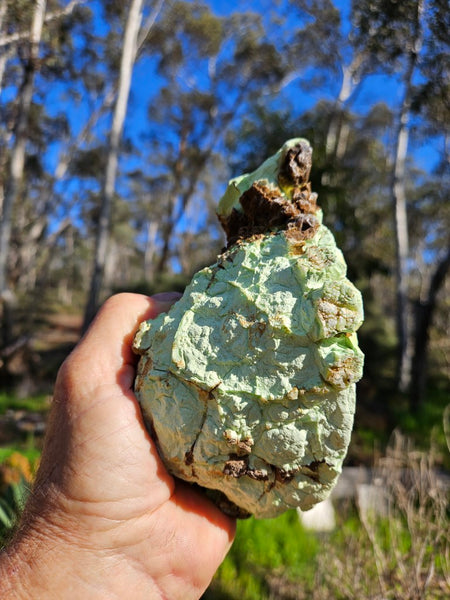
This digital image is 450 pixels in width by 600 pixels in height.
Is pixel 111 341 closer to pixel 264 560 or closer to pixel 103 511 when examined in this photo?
pixel 103 511

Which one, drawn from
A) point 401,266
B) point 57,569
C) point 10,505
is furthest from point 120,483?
point 401,266

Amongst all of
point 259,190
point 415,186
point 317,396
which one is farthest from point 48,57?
point 415,186

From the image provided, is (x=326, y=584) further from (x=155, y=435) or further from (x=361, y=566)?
(x=155, y=435)

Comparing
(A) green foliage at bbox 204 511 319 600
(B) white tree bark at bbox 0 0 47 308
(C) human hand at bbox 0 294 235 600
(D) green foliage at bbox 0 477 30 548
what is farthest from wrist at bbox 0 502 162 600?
(B) white tree bark at bbox 0 0 47 308

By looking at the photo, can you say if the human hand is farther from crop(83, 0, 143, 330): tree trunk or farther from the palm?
crop(83, 0, 143, 330): tree trunk

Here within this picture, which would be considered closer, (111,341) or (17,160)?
→ (111,341)

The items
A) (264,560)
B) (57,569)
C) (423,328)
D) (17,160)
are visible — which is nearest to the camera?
(57,569)
